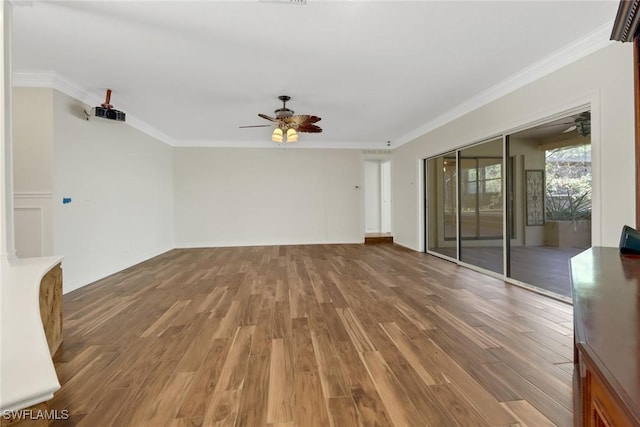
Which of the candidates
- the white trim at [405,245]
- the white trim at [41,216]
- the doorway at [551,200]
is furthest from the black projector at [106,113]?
the white trim at [405,245]

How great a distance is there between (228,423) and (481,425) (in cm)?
→ 120

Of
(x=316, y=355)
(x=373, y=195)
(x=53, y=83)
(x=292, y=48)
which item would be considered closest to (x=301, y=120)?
(x=292, y=48)

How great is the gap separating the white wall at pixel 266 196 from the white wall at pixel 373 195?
1303 mm

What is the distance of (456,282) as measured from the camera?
3701 millimetres

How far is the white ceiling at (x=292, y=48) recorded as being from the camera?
2.24m

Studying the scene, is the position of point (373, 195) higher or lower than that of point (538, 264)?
higher

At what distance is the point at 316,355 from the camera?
1.95m

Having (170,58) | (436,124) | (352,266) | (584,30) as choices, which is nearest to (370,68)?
(584,30)

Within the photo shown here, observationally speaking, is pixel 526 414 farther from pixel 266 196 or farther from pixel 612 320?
pixel 266 196

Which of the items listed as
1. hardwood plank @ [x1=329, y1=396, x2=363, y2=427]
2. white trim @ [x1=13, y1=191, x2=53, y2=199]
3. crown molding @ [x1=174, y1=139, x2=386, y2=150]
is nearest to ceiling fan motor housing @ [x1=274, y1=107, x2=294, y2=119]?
crown molding @ [x1=174, y1=139, x2=386, y2=150]

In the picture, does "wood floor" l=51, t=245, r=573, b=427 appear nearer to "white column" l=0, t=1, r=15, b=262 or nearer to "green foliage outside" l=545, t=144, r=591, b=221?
"white column" l=0, t=1, r=15, b=262

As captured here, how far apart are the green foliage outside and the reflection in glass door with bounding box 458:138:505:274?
0.55m

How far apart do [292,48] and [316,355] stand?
8.97 ft

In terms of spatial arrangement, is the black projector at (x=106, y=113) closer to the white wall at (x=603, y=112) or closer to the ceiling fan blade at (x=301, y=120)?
the ceiling fan blade at (x=301, y=120)
